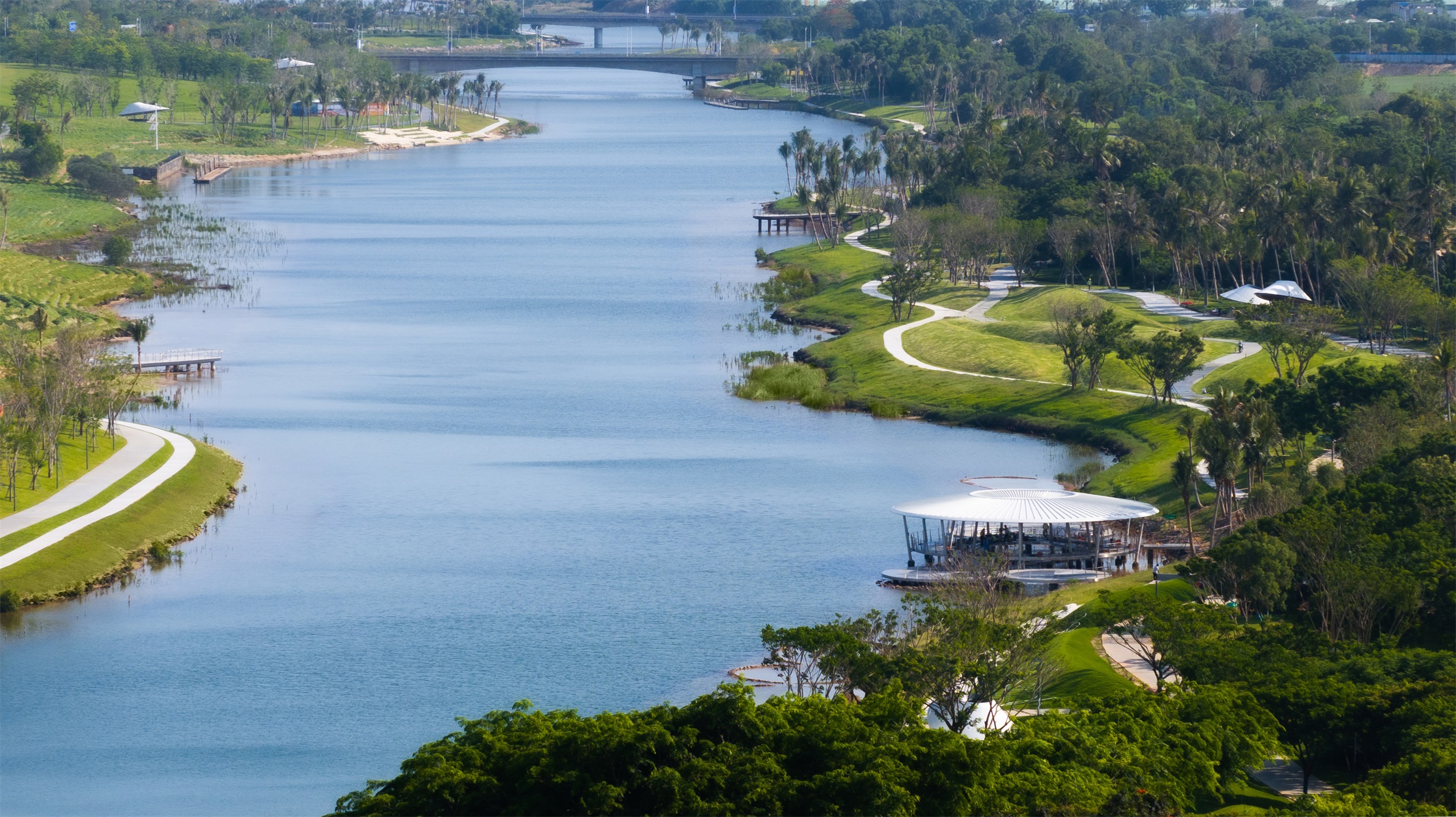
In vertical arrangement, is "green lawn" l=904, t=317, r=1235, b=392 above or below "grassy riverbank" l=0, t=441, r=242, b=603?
above

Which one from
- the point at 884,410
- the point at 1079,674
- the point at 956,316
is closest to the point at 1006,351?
the point at 884,410

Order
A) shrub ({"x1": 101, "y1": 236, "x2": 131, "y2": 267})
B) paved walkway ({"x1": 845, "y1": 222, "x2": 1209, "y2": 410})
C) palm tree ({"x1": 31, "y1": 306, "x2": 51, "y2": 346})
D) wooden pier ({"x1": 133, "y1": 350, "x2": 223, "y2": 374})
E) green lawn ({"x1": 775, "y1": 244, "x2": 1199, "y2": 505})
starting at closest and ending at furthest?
green lawn ({"x1": 775, "y1": 244, "x2": 1199, "y2": 505})
palm tree ({"x1": 31, "y1": 306, "x2": 51, "y2": 346})
paved walkway ({"x1": 845, "y1": 222, "x2": 1209, "y2": 410})
wooden pier ({"x1": 133, "y1": 350, "x2": 223, "y2": 374})
shrub ({"x1": 101, "y1": 236, "x2": 131, "y2": 267})

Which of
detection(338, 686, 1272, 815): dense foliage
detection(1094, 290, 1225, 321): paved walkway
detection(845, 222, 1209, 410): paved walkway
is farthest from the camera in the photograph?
detection(1094, 290, 1225, 321): paved walkway

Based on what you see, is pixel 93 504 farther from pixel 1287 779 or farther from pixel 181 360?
pixel 1287 779

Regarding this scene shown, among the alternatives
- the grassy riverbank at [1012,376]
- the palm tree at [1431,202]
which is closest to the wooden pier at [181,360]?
the grassy riverbank at [1012,376]

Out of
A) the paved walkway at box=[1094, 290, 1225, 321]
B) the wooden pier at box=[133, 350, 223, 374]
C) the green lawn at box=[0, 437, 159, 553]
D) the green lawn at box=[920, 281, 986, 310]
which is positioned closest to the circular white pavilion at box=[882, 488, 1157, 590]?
the green lawn at box=[0, 437, 159, 553]

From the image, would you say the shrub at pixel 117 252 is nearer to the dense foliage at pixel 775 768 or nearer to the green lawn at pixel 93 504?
the green lawn at pixel 93 504

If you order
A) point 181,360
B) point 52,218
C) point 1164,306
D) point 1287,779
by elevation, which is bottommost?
point 1287,779

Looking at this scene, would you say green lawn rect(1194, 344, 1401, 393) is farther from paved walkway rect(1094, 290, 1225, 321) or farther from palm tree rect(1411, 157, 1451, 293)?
A: palm tree rect(1411, 157, 1451, 293)
